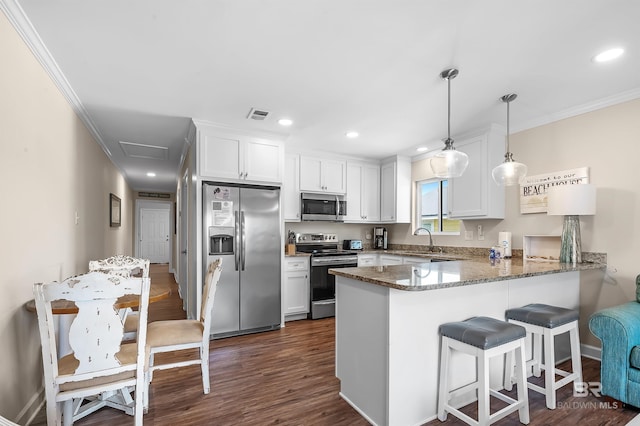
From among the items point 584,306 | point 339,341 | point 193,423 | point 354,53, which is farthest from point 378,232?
point 193,423

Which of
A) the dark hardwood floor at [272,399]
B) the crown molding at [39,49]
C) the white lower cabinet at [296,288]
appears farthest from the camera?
the white lower cabinet at [296,288]

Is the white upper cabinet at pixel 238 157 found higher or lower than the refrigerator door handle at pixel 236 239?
higher

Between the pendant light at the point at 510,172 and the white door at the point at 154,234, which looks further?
the white door at the point at 154,234

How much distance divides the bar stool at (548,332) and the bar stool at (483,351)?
313 millimetres

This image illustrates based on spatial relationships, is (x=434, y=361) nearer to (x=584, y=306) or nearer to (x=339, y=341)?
(x=339, y=341)

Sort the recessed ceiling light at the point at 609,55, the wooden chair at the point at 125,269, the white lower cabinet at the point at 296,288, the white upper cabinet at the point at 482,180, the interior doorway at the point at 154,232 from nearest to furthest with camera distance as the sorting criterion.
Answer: the recessed ceiling light at the point at 609,55 < the wooden chair at the point at 125,269 < the white upper cabinet at the point at 482,180 < the white lower cabinet at the point at 296,288 < the interior doorway at the point at 154,232

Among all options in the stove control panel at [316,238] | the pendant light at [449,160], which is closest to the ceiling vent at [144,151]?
the stove control panel at [316,238]

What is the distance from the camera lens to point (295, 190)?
15.1ft

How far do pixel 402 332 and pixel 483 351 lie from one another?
0.44 metres

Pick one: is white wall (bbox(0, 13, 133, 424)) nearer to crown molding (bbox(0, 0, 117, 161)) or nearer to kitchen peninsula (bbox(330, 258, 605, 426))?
crown molding (bbox(0, 0, 117, 161))

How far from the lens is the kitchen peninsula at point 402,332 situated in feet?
6.07

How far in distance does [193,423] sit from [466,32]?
9.73 ft

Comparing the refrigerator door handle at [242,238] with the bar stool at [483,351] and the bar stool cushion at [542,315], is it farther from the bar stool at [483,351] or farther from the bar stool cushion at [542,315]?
the bar stool cushion at [542,315]

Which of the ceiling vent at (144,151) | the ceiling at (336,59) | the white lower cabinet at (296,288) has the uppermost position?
the ceiling at (336,59)
